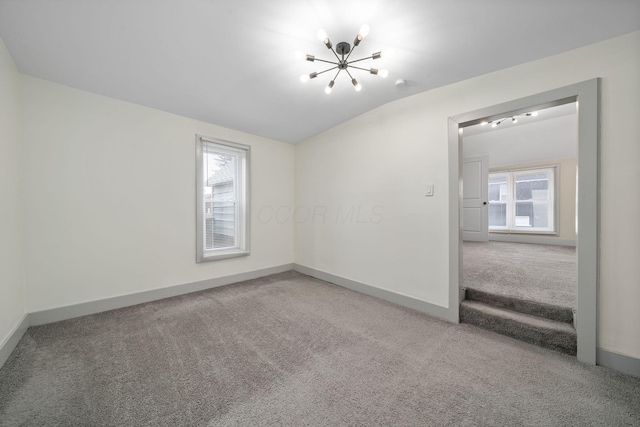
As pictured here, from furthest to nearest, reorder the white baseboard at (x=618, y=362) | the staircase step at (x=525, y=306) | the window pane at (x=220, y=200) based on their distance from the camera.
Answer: the window pane at (x=220, y=200)
the staircase step at (x=525, y=306)
the white baseboard at (x=618, y=362)

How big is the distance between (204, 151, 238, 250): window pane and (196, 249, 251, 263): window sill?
138mm

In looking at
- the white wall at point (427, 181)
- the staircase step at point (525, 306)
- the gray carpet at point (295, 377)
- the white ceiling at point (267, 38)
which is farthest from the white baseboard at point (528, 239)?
the white ceiling at point (267, 38)

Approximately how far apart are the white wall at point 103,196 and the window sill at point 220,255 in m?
0.11

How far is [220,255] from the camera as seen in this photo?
364cm

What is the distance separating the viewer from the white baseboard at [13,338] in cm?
177

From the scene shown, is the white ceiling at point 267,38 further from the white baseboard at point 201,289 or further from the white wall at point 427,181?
the white baseboard at point 201,289

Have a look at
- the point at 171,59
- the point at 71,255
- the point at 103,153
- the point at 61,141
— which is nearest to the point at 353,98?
the point at 171,59

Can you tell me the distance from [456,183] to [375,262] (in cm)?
144

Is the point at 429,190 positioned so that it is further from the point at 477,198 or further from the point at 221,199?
the point at 477,198

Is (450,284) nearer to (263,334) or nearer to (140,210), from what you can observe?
(263,334)

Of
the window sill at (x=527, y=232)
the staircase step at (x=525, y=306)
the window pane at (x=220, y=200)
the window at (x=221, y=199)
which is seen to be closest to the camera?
the staircase step at (x=525, y=306)

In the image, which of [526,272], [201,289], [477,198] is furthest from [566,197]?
[201,289]

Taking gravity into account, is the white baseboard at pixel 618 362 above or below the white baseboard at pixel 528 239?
below

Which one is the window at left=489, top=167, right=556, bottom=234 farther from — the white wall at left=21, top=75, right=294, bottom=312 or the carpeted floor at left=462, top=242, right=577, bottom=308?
the white wall at left=21, top=75, right=294, bottom=312
